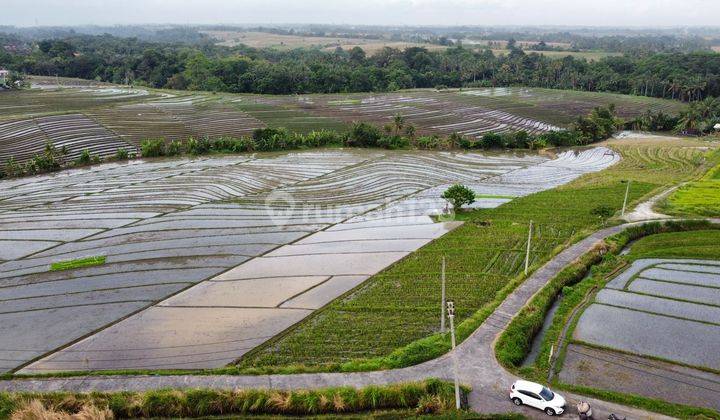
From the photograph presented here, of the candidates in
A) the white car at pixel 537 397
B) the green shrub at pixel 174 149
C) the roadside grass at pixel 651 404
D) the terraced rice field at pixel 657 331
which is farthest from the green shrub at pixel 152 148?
the roadside grass at pixel 651 404

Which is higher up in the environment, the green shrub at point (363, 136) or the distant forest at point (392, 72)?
the distant forest at point (392, 72)

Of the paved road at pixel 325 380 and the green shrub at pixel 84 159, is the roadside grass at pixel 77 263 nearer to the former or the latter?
the paved road at pixel 325 380

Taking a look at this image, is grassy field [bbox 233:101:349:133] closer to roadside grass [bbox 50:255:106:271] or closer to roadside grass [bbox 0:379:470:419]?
roadside grass [bbox 50:255:106:271]

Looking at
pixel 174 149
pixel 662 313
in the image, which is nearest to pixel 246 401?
pixel 662 313

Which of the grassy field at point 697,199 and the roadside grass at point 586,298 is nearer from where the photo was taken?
the roadside grass at point 586,298

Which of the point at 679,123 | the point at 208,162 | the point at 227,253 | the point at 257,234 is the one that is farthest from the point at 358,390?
the point at 679,123

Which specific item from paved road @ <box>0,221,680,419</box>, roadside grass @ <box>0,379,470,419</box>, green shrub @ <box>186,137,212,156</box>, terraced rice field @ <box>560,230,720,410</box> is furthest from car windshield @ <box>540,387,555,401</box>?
green shrub @ <box>186,137,212,156</box>

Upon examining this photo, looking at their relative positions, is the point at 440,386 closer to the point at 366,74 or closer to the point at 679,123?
the point at 679,123
